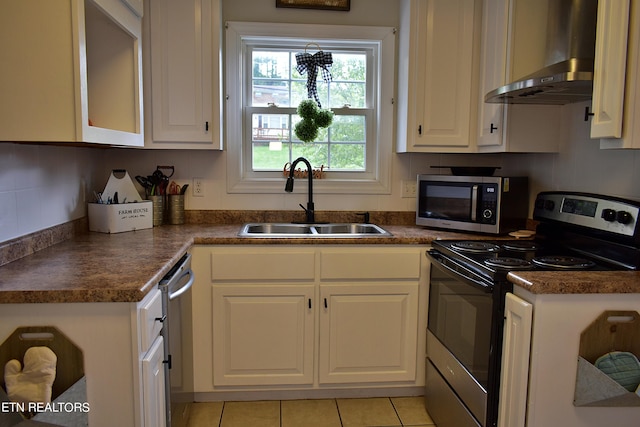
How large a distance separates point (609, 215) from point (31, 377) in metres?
2.10

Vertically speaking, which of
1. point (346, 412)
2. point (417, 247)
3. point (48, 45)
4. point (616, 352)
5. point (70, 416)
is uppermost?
point (48, 45)

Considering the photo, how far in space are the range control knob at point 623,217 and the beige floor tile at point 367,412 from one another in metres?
1.34

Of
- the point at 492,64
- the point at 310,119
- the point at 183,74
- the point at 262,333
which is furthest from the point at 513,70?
the point at 262,333

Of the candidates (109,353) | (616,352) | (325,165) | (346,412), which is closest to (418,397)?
(346,412)

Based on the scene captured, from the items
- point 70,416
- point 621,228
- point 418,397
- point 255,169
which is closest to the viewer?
point 70,416

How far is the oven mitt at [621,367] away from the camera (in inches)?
61.1

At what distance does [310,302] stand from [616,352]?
130 cm

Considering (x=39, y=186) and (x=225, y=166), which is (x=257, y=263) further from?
(x=39, y=186)

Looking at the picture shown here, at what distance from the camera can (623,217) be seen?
183 cm

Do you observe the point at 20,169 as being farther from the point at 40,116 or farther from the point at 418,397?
the point at 418,397

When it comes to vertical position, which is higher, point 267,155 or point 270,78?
point 270,78

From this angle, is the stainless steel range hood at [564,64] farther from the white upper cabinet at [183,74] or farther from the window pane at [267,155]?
the white upper cabinet at [183,74]

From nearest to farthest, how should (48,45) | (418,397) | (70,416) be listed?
(70,416)
(48,45)
(418,397)

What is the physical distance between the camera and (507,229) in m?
2.44
